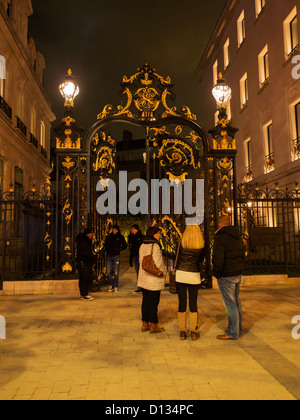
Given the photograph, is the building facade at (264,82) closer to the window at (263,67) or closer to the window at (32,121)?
the window at (263,67)

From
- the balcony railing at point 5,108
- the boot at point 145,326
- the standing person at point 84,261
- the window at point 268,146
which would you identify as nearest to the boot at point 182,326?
the boot at point 145,326

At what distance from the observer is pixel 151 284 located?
5.21 meters

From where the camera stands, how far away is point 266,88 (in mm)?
17547

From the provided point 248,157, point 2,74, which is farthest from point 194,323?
point 248,157

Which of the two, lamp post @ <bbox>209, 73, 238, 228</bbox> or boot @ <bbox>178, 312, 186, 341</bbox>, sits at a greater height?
lamp post @ <bbox>209, 73, 238, 228</bbox>

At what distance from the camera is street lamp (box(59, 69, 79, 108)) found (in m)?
8.84

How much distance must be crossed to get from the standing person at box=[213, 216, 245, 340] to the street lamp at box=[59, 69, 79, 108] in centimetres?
609

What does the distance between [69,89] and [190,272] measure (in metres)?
6.33

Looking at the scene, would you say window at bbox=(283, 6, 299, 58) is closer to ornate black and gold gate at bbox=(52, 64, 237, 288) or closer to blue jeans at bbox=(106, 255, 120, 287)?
ornate black and gold gate at bbox=(52, 64, 237, 288)

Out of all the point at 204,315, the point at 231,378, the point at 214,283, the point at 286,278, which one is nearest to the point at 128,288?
the point at 214,283

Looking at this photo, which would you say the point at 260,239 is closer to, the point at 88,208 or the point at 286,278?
the point at 286,278

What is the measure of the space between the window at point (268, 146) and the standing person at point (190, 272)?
534 inches

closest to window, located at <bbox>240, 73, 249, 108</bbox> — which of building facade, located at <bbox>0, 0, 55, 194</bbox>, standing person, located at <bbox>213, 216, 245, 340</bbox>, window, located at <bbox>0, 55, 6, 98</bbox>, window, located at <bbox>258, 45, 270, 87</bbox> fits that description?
window, located at <bbox>258, 45, 270, 87</bbox>
